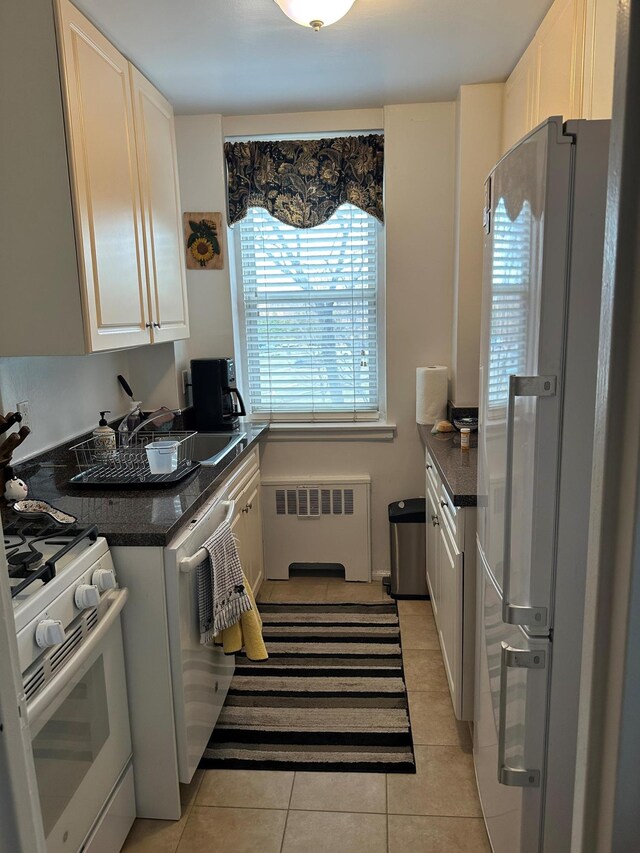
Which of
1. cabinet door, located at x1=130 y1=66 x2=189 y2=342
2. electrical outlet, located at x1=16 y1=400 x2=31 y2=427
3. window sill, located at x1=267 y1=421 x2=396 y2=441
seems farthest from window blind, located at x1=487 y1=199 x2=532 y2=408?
window sill, located at x1=267 y1=421 x2=396 y2=441

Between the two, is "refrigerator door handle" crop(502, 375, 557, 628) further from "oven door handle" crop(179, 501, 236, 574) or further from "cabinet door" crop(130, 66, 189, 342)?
"cabinet door" crop(130, 66, 189, 342)

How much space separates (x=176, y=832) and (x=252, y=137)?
3059mm

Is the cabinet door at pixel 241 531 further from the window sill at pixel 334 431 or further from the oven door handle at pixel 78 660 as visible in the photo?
the oven door handle at pixel 78 660

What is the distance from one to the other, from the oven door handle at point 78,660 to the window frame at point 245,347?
188 cm

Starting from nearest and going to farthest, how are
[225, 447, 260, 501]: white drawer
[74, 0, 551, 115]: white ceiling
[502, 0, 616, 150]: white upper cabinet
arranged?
[502, 0, 616, 150]: white upper cabinet → [74, 0, 551, 115]: white ceiling → [225, 447, 260, 501]: white drawer

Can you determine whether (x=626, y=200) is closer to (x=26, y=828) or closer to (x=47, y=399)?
(x=26, y=828)

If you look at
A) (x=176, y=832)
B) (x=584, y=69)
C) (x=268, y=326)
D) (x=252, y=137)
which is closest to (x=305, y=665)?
(x=176, y=832)

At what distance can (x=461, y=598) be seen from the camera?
6.86ft

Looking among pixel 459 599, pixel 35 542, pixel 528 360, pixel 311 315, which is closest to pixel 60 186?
pixel 35 542

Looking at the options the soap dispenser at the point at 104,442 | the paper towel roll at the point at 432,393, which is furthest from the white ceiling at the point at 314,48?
the soap dispenser at the point at 104,442

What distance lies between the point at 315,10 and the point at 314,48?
499mm

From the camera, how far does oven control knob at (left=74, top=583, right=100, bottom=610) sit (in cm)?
149

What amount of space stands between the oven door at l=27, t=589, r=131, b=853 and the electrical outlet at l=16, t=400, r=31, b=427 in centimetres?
86

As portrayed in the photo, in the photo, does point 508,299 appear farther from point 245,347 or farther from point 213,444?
point 245,347
